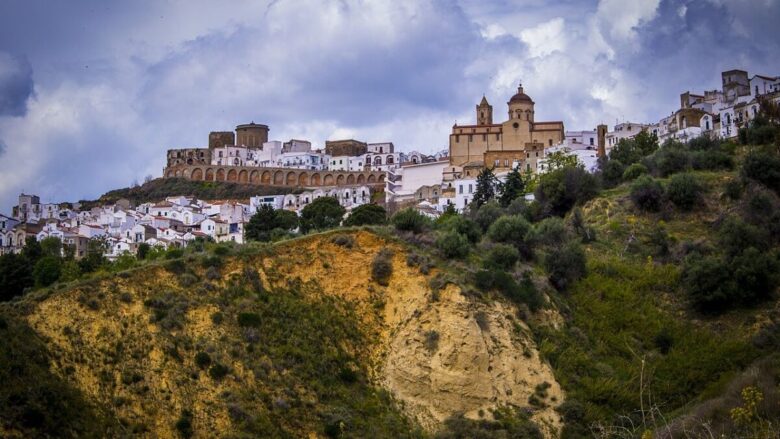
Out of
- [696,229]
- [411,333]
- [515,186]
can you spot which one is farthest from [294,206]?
[411,333]

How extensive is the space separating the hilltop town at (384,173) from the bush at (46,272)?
14.2 metres

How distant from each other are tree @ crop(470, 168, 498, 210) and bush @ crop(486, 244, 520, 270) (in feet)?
89.3

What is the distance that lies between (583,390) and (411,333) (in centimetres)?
672

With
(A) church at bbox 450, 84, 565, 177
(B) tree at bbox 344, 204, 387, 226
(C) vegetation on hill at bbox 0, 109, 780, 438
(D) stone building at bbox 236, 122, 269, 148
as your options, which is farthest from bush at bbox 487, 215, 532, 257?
(D) stone building at bbox 236, 122, 269, 148

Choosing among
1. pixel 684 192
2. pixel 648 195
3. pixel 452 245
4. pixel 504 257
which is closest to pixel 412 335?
pixel 452 245

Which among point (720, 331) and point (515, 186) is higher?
point (515, 186)

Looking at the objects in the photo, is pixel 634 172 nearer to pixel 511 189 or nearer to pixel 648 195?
pixel 648 195

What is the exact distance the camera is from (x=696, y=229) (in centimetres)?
5325

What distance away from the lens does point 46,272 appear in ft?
185

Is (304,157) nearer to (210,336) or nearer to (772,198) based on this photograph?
(772,198)

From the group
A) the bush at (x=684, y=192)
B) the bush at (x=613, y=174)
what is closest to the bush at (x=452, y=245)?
the bush at (x=684, y=192)

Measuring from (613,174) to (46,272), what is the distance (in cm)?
3181

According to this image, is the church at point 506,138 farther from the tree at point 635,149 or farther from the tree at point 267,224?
the tree at point 267,224

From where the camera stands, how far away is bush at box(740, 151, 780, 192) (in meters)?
54.9
